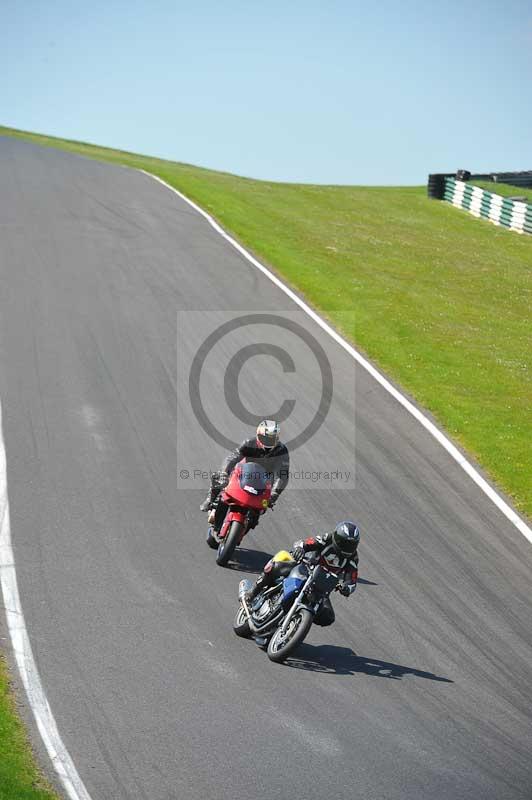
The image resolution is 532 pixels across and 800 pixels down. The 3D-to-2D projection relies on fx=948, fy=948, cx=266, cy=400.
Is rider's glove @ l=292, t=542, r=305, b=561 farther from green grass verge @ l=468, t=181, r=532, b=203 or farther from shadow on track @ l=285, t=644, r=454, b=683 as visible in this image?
green grass verge @ l=468, t=181, r=532, b=203

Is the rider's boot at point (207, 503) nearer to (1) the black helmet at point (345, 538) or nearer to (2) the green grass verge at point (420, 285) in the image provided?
(1) the black helmet at point (345, 538)

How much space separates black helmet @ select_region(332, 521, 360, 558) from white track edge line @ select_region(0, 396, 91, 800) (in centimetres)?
341

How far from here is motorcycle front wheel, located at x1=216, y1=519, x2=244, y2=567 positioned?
41.4 feet

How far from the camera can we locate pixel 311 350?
23.1 m

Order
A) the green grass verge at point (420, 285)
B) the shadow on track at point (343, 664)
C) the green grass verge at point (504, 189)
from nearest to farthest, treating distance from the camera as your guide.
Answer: the shadow on track at point (343, 664)
the green grass verge at point (420, 285)
the green grass verge at point (504, 189)

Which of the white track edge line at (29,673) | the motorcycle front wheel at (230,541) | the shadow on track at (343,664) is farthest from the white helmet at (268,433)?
the white track edge line at (29,673)

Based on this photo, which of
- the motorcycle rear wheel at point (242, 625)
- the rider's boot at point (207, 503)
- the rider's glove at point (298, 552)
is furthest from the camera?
the rider's boot at point (207, 503)

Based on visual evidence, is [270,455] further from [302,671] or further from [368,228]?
[368,228]

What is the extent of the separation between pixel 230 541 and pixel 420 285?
70.6 feet

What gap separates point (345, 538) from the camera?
33.8 feet

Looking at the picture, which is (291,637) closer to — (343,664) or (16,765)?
(343,664)

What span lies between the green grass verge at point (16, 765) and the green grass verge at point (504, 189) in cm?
4685

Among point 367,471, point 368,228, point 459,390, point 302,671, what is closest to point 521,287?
point 368,228

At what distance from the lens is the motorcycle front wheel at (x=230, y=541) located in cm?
1262
